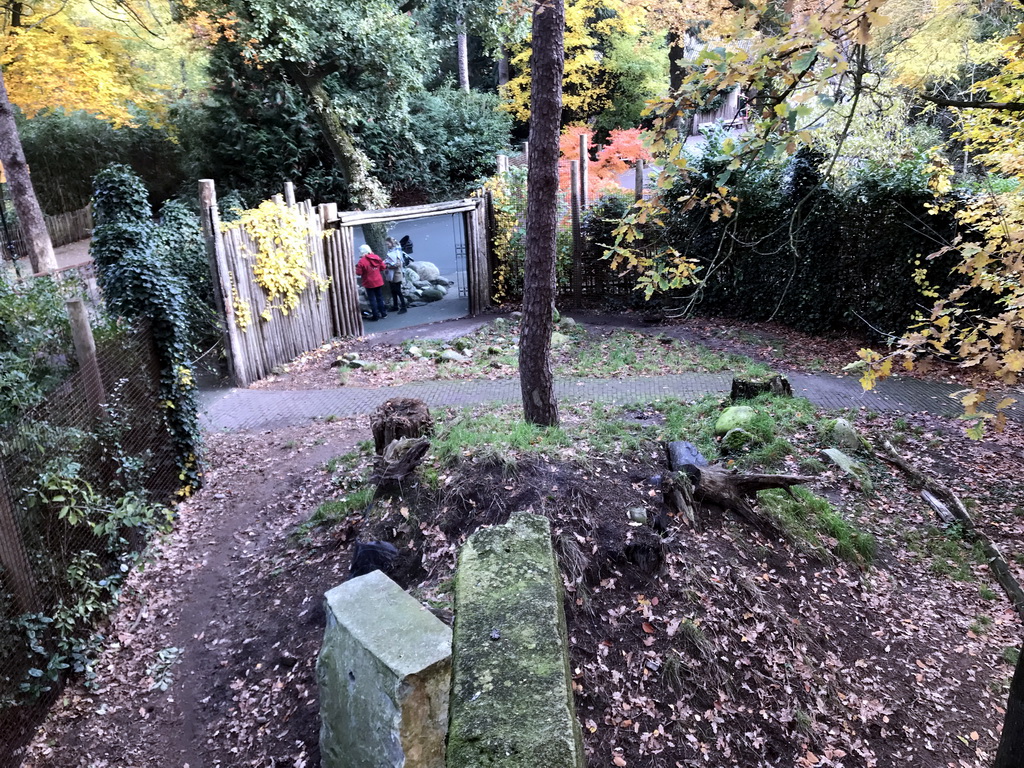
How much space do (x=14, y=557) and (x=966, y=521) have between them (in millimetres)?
7284

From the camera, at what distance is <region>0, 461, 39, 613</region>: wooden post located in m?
4.27

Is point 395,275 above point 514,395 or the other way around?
above

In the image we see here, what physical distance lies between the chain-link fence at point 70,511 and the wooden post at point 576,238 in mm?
10810

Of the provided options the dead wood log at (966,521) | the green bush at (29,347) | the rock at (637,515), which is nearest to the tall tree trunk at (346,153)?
the green bush at (29,347)

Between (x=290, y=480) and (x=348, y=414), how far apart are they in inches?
84.1

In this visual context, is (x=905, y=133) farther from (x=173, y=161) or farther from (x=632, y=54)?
(x=173, y=161)

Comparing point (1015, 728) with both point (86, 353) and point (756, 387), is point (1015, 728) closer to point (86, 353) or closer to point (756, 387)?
point (756, 387)

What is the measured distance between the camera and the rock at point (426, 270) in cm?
1941

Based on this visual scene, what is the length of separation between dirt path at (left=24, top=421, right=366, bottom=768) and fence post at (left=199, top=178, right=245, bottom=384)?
421 cm

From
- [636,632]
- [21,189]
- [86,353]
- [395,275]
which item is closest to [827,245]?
[395,275]

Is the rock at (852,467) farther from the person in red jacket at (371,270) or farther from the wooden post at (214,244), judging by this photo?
the person in red jacket at (371,270)

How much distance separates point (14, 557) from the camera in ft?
14.2

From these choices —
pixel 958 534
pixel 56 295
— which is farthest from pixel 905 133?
pixel 56 295

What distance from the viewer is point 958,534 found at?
235 inches
